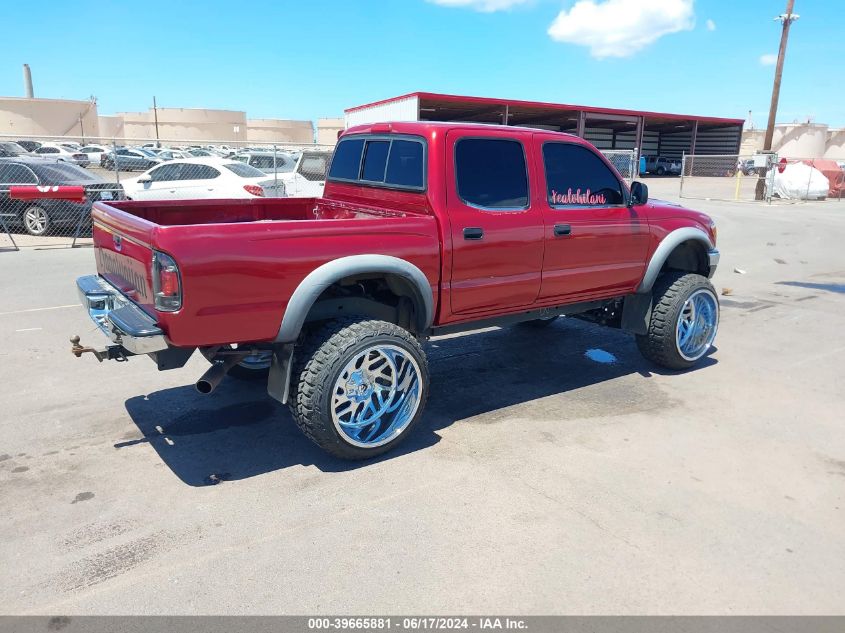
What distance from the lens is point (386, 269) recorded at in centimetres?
378

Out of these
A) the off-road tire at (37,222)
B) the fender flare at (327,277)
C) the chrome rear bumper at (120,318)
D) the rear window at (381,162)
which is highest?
the rear window at (381,162)

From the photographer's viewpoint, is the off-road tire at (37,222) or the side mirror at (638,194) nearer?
the side mirror at (638,194)

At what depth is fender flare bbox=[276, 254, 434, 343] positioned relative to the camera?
11.7ft

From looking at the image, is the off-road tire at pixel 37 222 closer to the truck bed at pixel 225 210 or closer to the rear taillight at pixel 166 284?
the truck bed at pixel 225 210

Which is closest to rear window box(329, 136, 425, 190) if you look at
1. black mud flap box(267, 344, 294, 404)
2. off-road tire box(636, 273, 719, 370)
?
black mud flap box(267, 344, 294, 404)

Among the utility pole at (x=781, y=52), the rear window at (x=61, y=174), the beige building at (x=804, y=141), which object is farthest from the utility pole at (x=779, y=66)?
the beige building at (x=804, y=141)

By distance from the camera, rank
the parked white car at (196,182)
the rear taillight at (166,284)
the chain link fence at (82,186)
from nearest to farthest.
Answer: the rear taillight at (166,284) → the chain link fence at (82,186) → the parked white car at (196,182)

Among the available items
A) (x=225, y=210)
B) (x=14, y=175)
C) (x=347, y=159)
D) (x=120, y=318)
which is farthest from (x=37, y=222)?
(x=120, y=318)

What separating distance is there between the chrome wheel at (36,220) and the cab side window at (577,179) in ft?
39.7

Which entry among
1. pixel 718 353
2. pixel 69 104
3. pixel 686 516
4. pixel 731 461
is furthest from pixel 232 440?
pixel 69 104

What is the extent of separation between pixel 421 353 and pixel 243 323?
114cm

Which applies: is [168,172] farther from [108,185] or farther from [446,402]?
[446,402]

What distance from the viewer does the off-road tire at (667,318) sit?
5340 mm

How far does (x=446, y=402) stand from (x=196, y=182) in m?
10.5
